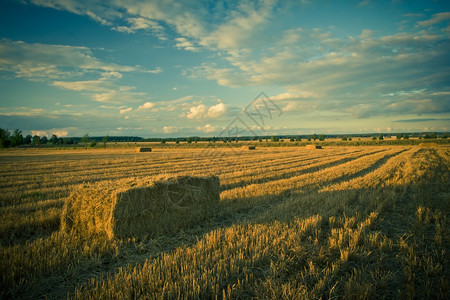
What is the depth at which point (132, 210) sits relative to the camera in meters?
5.54

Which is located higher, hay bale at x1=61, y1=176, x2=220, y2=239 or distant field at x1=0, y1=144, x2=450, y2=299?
hay bale at x1=61, y1=176, x2=220, y2=239

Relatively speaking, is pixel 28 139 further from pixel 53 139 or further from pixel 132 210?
pixel 132 210

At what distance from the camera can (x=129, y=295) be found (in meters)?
3.10

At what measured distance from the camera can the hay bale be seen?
5395 millimetres

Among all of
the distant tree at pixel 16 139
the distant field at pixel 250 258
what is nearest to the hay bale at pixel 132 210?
the distant field at pixel 250 258

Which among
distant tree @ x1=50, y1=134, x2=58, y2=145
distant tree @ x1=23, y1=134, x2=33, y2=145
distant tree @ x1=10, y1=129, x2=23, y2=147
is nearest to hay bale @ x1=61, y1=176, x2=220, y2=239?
distant tree @ x1=10, y1=129, x2=23, y2=147

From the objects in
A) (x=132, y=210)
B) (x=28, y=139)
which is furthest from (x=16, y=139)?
(x=132, y=210)

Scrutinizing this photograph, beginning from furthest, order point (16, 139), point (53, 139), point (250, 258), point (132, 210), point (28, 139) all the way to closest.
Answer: point (53, 139)
point (28, 139)
point (16, 139)
point (132, 210)
point (250, 258)

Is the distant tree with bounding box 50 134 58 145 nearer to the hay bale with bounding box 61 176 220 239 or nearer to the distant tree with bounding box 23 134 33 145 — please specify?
the distant tree with bounding box 23 134 33 145

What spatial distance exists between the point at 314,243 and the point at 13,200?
10.8 meters

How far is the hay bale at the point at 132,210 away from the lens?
17.7ft

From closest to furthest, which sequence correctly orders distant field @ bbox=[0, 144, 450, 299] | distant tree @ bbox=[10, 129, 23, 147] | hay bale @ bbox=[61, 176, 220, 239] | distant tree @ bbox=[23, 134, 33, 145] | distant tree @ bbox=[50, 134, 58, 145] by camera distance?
distant field @ bbox=[0, 144, 450, 299] → hay bale @ bbox=[61, 176, 220, 239] → distant tree @ bbox=[10, 129, 23, 147] → distant tree @ bbox=[23, 134, 33, 145] → distant tree @ bbox=[50, 134, 58, 145]

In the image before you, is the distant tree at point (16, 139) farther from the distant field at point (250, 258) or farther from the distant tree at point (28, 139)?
the distant field at point (250, 258)

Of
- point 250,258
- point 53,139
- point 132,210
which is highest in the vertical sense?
point 53,139
